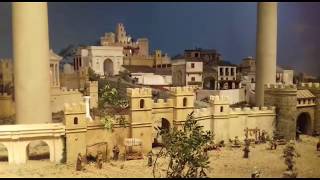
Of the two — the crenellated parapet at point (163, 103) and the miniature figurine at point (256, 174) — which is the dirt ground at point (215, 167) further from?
the crenellated parapet at point (163, 103)

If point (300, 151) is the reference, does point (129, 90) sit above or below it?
above

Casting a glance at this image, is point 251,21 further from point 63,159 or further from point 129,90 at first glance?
point 63,159

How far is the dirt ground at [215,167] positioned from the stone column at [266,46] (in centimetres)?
491

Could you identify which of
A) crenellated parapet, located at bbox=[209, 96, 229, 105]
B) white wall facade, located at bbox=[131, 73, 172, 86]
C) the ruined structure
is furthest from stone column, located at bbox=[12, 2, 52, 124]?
the ruined structure

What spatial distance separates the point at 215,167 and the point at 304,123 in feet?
23.3

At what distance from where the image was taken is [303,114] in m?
16.1

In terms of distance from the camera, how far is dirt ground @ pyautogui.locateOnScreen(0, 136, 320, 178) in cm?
1037

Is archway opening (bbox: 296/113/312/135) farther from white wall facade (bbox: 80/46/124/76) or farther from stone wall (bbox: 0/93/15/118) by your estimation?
stone wall (bbox: 0/93/15/118)

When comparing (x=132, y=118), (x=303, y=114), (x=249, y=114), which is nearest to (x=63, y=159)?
(x=132, y=118)

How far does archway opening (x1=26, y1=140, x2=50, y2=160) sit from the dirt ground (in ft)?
Answer: 2.21

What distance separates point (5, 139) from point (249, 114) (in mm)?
9439

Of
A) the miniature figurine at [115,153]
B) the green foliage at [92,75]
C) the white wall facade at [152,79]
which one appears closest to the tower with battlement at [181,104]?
the miniature figurine at [115,153]

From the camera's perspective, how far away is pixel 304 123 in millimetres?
16219

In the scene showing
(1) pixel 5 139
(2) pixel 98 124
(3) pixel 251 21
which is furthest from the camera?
(3) pixel 251 21
